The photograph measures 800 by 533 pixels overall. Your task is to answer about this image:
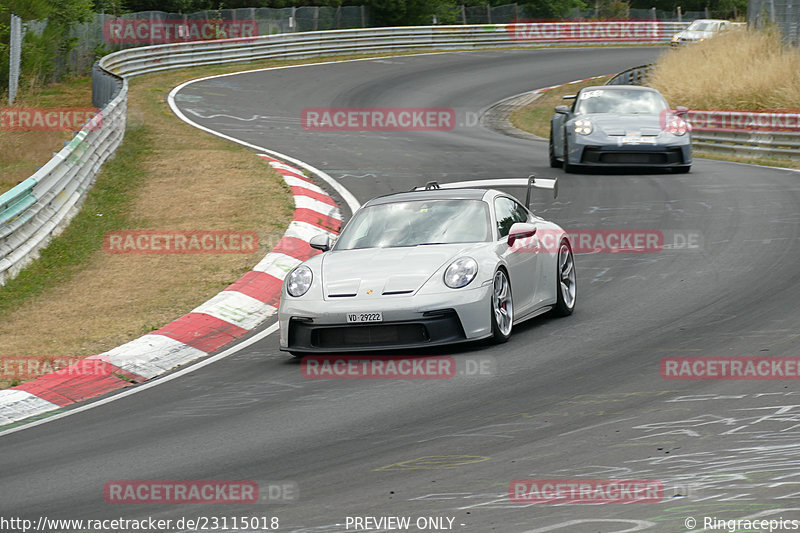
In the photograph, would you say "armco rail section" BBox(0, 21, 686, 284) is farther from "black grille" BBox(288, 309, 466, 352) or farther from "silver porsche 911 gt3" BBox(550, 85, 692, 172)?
"silver porsche 911 gt3" BBox(550, 85, 692, 172)

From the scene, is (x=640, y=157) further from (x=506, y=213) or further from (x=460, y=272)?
(x=460, y=272)

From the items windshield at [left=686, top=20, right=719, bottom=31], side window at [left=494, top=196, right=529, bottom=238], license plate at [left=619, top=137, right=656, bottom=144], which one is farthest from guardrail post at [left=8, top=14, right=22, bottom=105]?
windshield at [left=686, top=20, right=719, bottom=31]

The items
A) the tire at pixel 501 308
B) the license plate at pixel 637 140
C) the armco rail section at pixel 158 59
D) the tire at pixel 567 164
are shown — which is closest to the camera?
the tire at pixel 501 308

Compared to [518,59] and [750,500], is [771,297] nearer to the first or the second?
[750,500]

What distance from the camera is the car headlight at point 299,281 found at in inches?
356

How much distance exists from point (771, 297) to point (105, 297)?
630 cm

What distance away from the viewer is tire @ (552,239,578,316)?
10188 millimetres

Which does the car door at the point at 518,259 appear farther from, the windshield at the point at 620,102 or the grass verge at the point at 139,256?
the windshield at the point at 620,102

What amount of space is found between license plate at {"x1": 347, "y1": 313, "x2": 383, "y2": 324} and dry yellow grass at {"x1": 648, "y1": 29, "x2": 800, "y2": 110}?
784 inches

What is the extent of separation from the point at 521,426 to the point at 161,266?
7202mm

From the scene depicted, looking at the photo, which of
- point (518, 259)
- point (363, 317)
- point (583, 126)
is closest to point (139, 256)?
point (518, 259)

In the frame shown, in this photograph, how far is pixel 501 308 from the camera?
359 inches

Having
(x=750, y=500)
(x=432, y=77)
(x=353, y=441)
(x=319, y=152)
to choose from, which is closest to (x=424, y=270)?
(x=353, y=441)

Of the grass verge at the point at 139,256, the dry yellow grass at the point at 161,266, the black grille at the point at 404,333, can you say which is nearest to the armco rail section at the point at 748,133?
the grass verge at the point at 139,256
